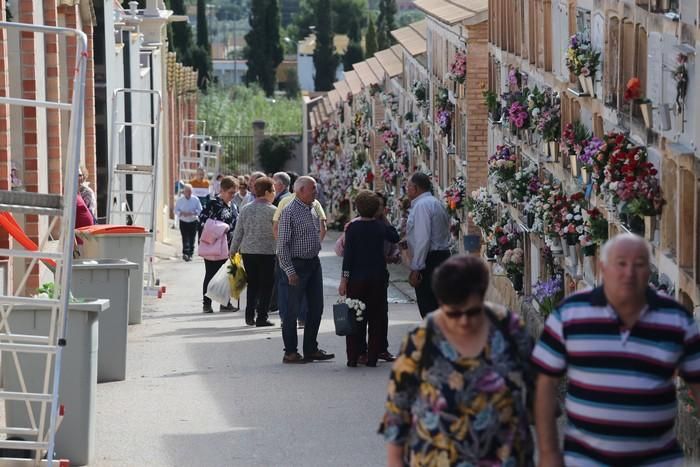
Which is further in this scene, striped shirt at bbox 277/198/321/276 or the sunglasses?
striped shirt at bbox 277/198/321/276

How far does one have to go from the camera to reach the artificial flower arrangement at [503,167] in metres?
15.4

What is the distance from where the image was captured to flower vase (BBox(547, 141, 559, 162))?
1287cm

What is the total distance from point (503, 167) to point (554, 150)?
2.52 m

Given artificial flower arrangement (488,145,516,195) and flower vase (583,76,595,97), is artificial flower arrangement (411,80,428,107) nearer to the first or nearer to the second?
artificial flower arrangement (488,145,516,195)

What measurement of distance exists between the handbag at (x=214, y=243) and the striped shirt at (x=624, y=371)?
11.8 metres

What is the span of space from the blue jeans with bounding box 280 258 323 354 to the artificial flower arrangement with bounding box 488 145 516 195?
3093mm

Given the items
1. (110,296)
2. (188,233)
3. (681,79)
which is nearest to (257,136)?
(188,233)

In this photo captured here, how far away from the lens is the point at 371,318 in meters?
12.4

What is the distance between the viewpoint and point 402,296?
67.6 feet

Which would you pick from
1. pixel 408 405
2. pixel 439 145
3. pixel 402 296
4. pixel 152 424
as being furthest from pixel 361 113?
pixel 408 405

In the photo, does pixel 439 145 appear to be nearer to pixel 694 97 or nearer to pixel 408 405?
pixel 694 97

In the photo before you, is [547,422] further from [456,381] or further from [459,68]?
[459,68]

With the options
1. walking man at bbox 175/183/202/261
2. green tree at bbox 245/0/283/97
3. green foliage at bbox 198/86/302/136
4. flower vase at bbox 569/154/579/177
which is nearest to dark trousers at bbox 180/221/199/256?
walking man at bbox 175/183/202/261

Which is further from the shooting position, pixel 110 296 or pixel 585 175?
pixel 110 296
